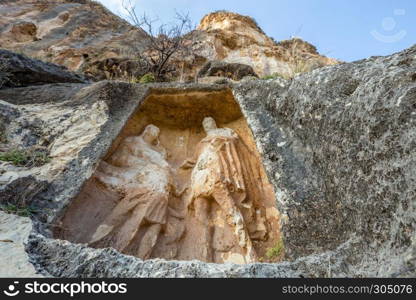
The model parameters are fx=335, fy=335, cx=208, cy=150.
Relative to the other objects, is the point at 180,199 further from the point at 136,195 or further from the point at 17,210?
the point at 17,210

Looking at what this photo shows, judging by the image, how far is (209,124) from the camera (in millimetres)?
4969

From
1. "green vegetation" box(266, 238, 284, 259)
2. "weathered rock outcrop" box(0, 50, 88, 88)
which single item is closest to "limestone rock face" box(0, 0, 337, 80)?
"weathered rock outcrop" box(0, 50, 88, 88)

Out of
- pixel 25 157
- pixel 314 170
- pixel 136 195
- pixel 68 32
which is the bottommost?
pixel 136 195

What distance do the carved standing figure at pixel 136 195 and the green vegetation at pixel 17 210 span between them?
0.66 metres

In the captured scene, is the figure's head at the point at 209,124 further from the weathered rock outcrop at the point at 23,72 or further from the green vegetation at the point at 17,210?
the weathered rock outcrop at the point at 23,72

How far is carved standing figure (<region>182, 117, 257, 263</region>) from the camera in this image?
11.7 feet

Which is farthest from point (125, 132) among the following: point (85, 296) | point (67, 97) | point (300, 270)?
point (300, 270)

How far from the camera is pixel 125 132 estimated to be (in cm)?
465

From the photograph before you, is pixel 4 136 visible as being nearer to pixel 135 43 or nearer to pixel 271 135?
pixel 271 135

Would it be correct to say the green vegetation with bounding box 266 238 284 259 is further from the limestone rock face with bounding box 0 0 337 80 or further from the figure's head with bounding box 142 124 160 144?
the limestone rock face with bounding box 0 0 337 80

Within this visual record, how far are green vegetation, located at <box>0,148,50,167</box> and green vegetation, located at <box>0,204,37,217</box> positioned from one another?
0.73 metres

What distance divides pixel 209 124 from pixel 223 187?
1.37 m

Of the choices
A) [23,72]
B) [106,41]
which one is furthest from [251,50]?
[23,72]

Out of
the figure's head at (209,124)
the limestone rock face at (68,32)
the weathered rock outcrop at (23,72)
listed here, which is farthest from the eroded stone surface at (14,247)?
the limestone rock face at (68,32)
